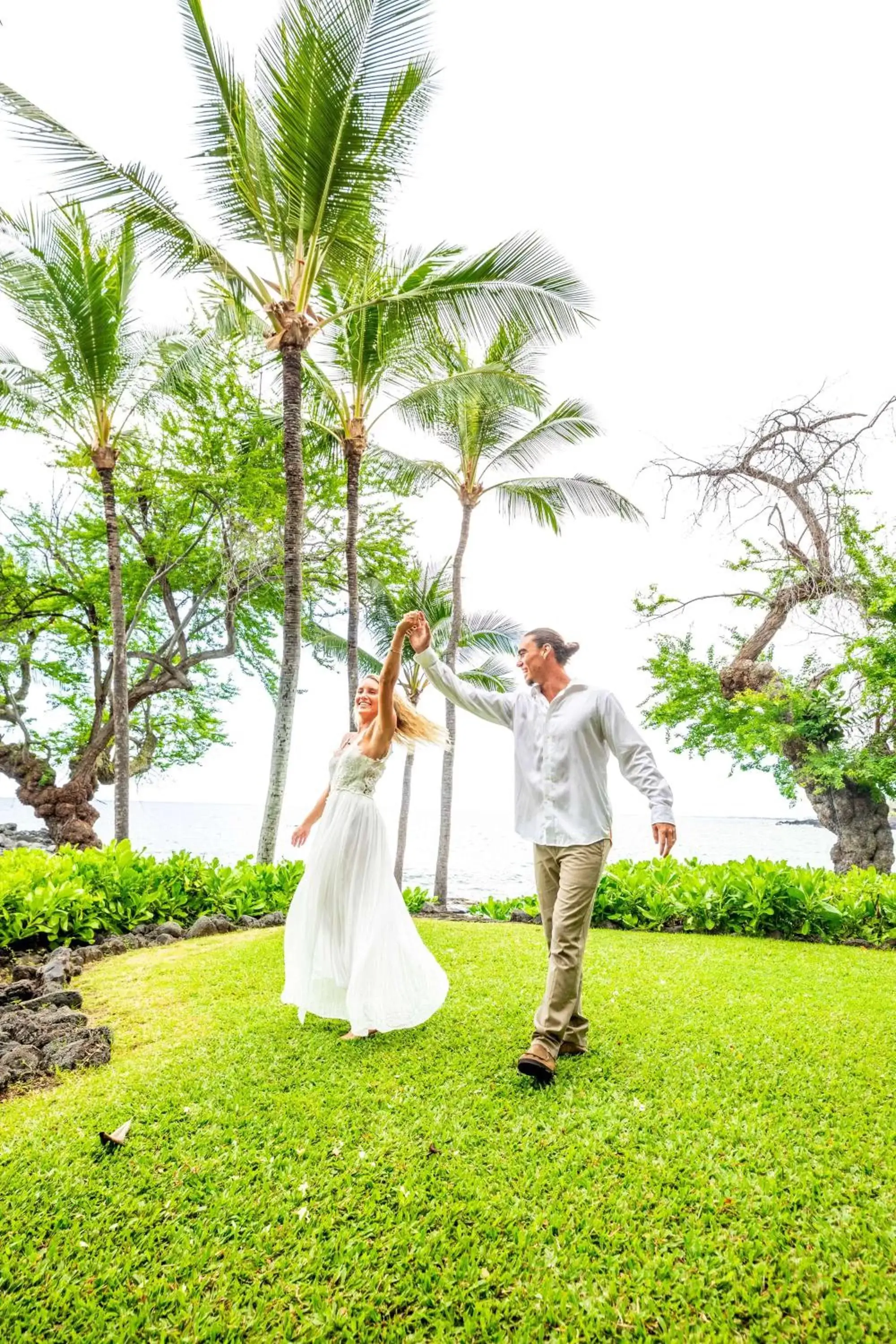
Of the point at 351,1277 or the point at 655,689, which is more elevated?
the point at 655,689

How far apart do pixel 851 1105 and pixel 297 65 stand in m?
10.4

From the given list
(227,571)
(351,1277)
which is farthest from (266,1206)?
(227,571)

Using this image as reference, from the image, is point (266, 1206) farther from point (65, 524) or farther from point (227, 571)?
point (65, 524)

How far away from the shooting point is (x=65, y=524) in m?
17.8

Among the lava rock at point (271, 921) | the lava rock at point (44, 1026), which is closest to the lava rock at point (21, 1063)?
the lava rock at point (44, 1026)

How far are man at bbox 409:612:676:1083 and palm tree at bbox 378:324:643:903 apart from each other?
1011 cm

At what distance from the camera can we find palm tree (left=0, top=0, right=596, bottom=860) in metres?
7.78

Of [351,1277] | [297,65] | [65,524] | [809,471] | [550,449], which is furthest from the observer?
[65,524]

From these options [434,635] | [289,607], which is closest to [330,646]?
[434,635]

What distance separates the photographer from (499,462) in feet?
49.1

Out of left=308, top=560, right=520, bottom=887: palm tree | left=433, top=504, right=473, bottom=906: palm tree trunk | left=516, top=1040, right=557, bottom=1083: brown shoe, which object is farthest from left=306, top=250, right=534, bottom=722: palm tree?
left=516, top=1040, right=557, bottom=1083: brown shoe

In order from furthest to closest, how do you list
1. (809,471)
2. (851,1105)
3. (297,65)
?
(809,471)
(297,65)
(851,1105)

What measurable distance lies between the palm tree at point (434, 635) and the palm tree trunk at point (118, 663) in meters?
5.78

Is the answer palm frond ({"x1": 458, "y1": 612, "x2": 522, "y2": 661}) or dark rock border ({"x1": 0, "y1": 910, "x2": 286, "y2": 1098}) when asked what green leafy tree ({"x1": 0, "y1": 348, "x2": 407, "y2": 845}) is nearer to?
palm frond ({"x1": 458, "y1": 612, "x2": 522, "y2": 661})
